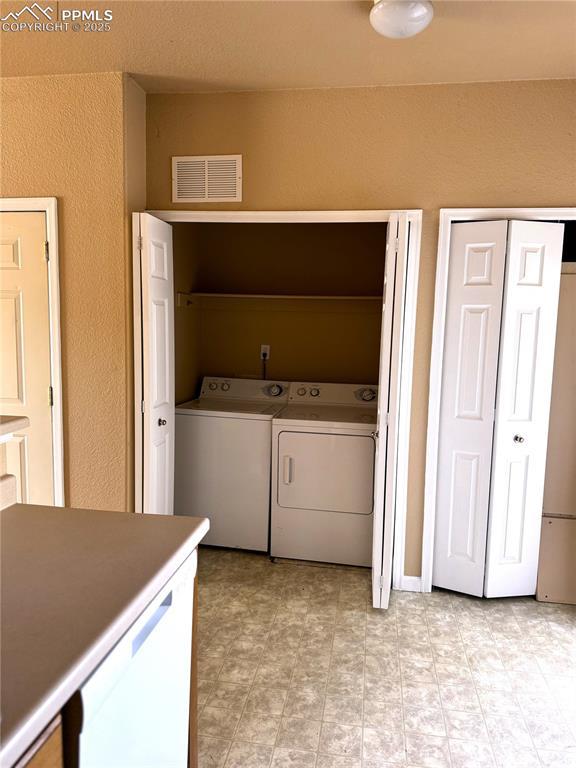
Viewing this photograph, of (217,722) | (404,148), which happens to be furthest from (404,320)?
(217,722)

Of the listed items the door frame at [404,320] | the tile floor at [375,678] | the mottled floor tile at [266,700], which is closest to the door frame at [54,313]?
the door frame at [404,320]

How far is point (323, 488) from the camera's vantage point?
333cm

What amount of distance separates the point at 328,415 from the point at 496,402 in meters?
1.08

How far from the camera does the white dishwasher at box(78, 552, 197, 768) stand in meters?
0.93

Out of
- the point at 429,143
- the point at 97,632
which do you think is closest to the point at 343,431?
the point at 429,143

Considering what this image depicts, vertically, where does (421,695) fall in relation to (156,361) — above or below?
below

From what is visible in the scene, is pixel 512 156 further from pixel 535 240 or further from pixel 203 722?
pixel 203 722

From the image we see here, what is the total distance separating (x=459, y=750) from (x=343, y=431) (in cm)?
170

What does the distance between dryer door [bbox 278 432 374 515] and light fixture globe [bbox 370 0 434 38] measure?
2.02m

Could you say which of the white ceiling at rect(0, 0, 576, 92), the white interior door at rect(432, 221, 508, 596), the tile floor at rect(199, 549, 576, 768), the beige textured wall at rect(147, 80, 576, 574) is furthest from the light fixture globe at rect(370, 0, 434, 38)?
the tile floor at rect(199, 549, 576, 768)

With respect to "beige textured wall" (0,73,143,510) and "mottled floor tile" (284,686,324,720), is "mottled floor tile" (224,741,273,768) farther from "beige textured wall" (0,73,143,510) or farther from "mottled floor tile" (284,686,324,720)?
"beige textured wall" (0,73,143,510)

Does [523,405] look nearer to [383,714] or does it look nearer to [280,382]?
[383,714]

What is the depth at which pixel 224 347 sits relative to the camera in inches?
169

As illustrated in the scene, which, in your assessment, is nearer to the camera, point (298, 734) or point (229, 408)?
point (298, 734)
